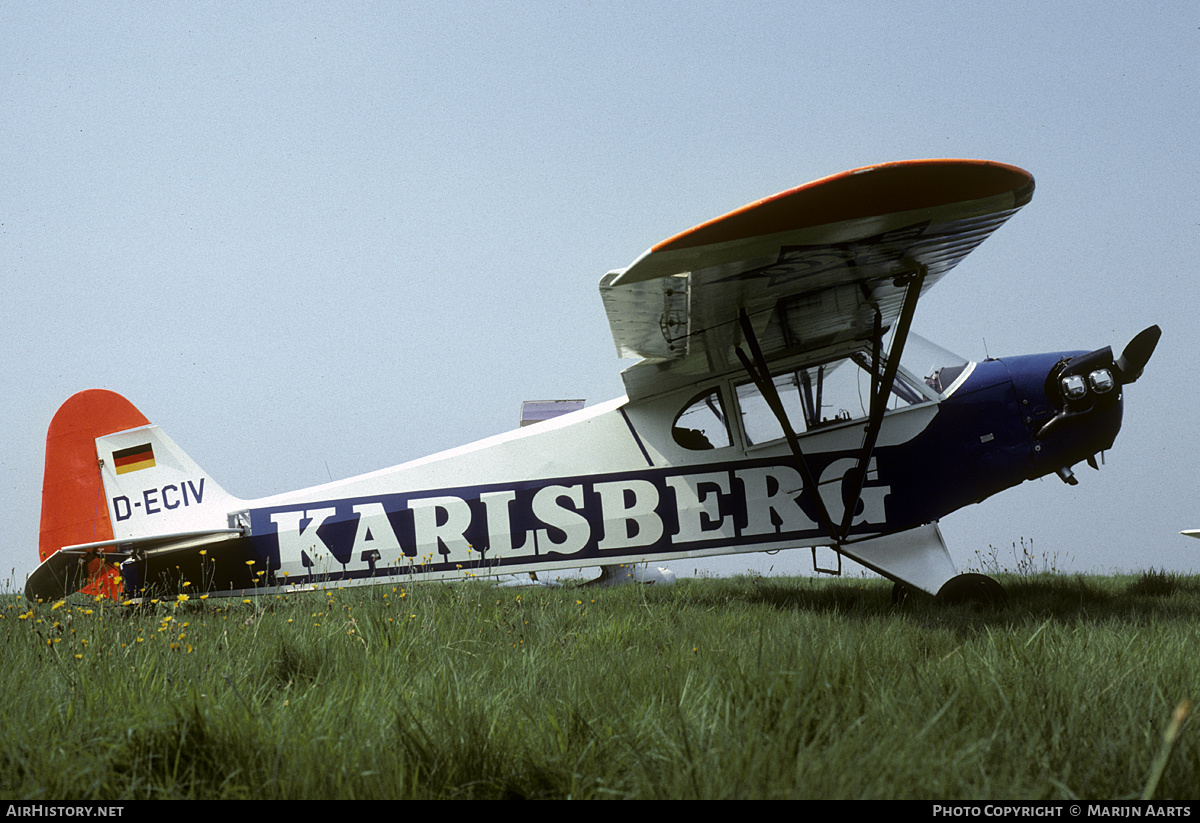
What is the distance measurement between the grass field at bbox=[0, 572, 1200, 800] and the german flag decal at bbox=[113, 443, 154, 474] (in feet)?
12.0

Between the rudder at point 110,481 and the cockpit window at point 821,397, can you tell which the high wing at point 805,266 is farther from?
the rudder at point 110,481

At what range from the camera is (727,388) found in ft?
20.2

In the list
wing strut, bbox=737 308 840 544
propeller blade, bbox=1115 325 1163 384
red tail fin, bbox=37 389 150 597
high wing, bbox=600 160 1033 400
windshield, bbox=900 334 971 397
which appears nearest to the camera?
high wing, bbox=600 160 1033 400

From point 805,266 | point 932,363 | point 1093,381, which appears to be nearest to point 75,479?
point 805,266

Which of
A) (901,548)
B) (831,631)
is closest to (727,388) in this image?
(901,548)

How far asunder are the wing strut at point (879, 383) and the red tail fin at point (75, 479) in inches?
270

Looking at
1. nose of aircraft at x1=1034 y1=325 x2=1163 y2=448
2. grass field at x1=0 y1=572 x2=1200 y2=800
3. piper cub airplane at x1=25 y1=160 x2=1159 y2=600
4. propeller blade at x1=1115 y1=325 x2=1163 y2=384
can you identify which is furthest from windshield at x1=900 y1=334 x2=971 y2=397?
grass field at x1=0 y1=572 x2=1200 y2=800

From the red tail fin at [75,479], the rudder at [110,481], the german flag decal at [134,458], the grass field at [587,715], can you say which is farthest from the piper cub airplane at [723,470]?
the grass field at [587,715]

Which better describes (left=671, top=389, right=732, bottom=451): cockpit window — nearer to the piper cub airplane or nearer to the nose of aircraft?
the piper cub airplane

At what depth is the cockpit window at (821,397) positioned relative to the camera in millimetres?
6059

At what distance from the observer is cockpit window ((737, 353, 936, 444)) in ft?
19.9

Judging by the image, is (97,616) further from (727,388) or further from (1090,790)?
(727,388)

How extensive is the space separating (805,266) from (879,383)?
4.91 feet
